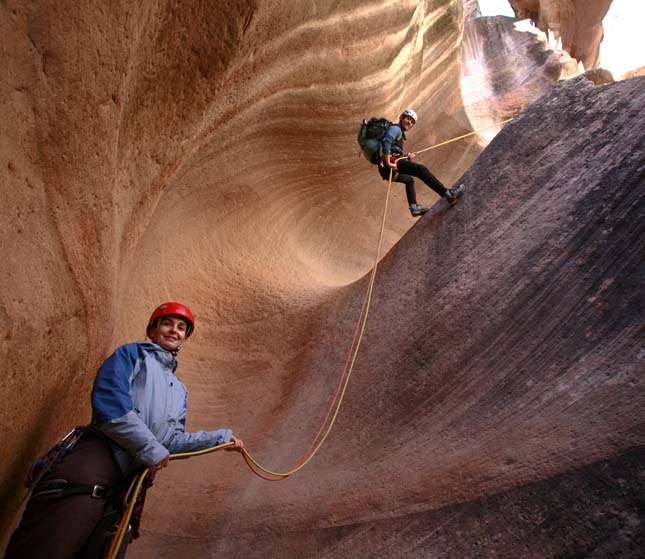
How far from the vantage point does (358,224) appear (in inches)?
339

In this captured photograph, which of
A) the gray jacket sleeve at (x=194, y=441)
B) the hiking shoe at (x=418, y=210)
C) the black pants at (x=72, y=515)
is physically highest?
the hiking shoe at (x=418, y=210)

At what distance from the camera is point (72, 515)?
224cm

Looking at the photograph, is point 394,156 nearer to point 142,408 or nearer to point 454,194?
point 454,194

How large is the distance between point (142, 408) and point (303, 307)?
285cm

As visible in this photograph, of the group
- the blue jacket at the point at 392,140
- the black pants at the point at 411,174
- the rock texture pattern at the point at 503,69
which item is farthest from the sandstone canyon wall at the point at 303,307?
the rock texture pattern at the point at 503,69

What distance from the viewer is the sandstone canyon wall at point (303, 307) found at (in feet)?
8.43

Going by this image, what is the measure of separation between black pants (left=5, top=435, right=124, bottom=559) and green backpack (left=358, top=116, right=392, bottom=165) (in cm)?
402

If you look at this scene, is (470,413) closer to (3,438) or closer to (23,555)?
(23,555)

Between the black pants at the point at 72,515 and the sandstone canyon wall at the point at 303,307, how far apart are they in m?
0.91

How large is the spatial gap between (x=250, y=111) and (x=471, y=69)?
1136cm

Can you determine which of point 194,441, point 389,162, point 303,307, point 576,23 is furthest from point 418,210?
point 576,23

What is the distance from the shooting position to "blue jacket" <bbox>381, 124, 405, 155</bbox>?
5309 millimetres

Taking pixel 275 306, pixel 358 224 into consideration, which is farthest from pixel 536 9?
pixel 275 306

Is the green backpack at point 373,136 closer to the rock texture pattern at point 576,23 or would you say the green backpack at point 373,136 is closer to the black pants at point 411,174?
the black pants at point 411,174
